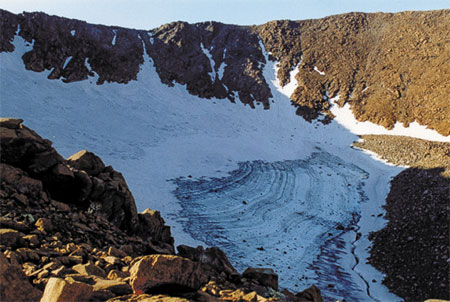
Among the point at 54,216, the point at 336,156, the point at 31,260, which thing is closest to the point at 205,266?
the point at 31,260

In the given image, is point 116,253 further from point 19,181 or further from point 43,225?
point 19,181

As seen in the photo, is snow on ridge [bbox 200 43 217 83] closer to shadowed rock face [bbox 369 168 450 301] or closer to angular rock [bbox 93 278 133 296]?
shadowed rock face [bbox 369 168 450 301]

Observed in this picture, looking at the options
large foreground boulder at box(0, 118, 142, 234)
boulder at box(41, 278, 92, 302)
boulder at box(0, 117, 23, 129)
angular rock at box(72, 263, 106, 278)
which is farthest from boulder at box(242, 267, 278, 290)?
boulder at box(0, 117, 23, 129)

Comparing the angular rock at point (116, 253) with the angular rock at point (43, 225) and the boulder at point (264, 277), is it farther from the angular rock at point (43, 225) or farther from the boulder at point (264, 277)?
the boulder at point (264, 277)

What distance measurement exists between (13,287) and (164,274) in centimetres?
199

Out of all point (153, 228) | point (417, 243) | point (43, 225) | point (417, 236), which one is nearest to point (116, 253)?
point (43, 225)

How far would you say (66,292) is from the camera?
3527mm

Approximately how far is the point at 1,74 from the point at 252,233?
3509 centimetres

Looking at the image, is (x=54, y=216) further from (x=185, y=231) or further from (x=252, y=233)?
(x=252, y=233)

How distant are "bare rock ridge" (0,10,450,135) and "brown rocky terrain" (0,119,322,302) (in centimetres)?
3542

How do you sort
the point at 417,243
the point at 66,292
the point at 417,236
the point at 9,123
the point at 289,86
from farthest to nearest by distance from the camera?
the point at 289,86 < the point at 417,236 < the point at 417,243 < the point at 9,123 < the point at 66,292

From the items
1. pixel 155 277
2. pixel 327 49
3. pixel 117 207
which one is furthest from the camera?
pixel 327 49

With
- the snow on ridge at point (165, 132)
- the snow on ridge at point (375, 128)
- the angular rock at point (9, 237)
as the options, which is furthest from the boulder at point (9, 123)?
Answer: the snow on ridge at point (375, 128)

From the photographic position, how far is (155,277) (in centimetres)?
430
